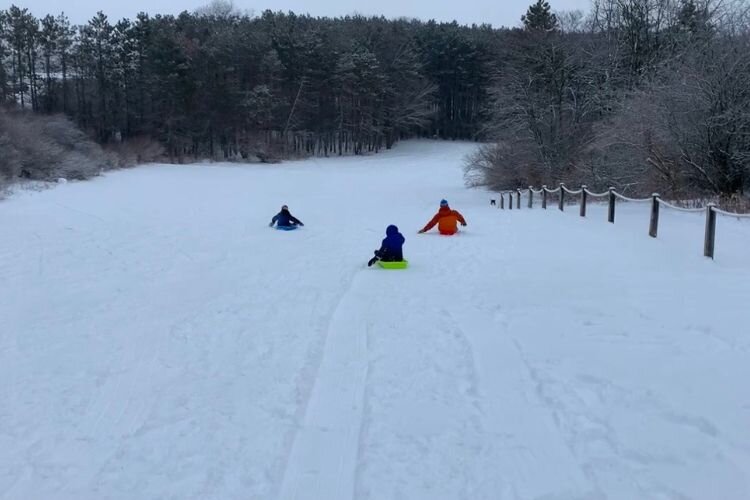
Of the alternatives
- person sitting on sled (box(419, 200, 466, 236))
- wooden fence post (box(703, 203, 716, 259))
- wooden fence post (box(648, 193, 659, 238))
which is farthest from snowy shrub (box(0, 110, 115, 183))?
wooden fence post (box(703, 203, 716, 259))

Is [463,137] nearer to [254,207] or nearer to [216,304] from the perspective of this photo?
[254,207]

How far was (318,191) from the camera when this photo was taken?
137 ft

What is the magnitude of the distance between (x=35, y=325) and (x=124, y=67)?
197 ft

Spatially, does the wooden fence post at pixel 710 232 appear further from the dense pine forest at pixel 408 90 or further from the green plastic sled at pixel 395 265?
the dense pine forest at pixel 408 90

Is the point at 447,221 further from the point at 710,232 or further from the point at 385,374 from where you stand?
the point at 385,374

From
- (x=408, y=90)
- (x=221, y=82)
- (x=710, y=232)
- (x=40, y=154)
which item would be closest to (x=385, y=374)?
(x=710, y=232)

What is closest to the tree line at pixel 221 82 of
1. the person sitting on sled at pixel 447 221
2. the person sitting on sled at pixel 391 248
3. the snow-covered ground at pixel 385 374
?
the person sitting on sled at pixel 447 221

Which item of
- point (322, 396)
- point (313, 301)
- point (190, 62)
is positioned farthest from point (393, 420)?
point (190, 62)

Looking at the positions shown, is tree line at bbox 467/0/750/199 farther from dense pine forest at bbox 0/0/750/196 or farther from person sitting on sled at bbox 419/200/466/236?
person sitting on sled at bbox 419/200/466/236

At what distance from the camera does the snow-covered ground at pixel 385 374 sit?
418 centimetres

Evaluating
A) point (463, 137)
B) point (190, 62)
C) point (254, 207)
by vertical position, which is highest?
point (190, 62)

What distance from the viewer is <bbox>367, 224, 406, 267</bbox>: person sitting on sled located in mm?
11883

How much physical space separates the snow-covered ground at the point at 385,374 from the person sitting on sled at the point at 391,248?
340 millimetres

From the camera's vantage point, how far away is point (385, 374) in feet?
19.6
